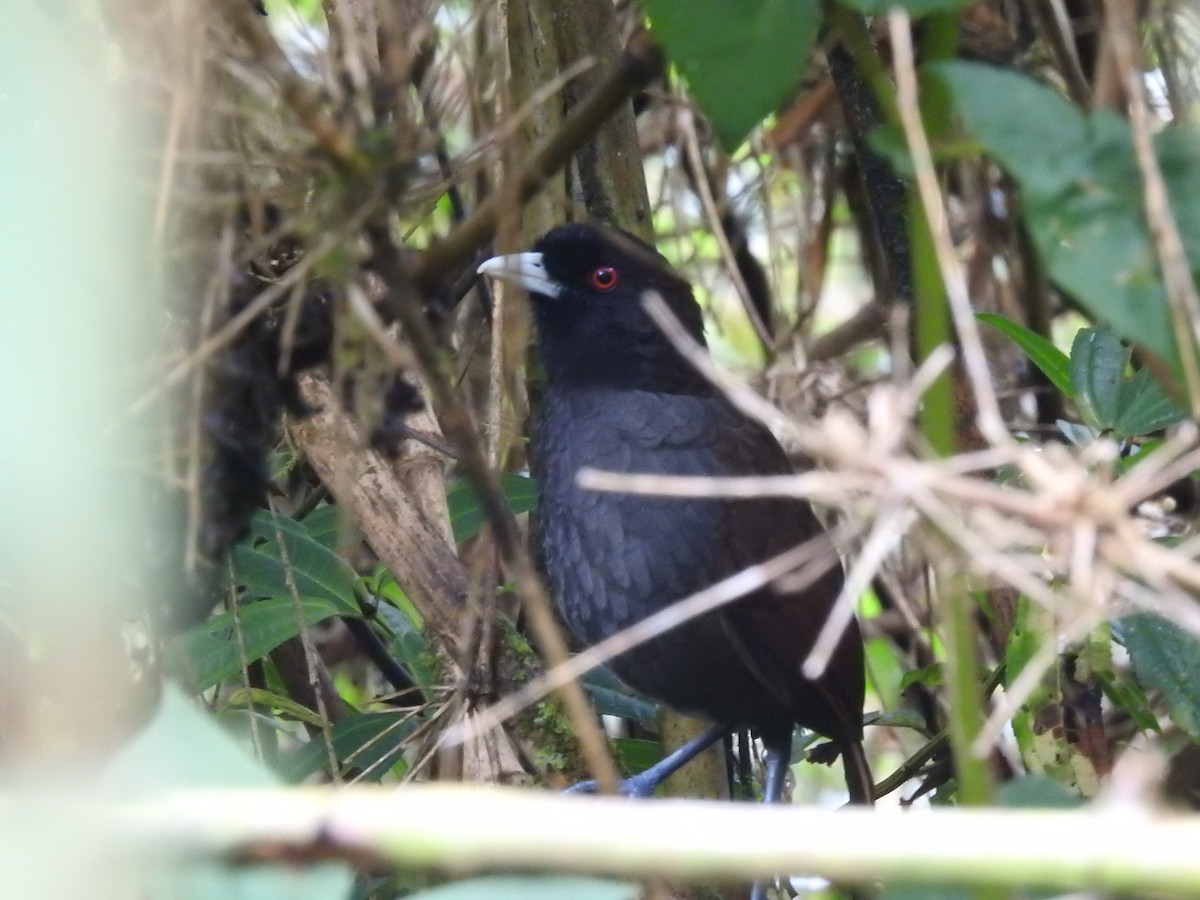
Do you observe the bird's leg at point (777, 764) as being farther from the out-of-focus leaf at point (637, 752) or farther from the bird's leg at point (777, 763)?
the out-of-focus leaf at point (637, 752)

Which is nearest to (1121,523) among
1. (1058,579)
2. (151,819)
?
(151,819)

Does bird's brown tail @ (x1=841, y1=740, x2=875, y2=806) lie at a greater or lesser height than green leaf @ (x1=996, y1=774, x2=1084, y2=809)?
lesser

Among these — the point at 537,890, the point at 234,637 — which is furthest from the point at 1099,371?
the point at 537,890

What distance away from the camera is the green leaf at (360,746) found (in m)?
2.45

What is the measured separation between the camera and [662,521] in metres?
2.77

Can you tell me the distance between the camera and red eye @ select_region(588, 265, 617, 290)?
300 cm

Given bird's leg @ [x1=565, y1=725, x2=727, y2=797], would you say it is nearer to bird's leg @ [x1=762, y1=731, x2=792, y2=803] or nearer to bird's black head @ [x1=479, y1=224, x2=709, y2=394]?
bird's leg @ [x1=762, y1=731, x2=792, y2=803]

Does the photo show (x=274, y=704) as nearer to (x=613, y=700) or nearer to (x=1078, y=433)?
(x=613, y=700)

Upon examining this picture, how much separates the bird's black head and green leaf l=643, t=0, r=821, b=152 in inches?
56.8

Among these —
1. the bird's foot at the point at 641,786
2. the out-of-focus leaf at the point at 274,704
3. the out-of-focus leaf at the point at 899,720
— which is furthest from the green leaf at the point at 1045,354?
the out-of-focus leaf at the point at 274,704

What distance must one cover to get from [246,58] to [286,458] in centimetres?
122

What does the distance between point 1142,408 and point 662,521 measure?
93cm

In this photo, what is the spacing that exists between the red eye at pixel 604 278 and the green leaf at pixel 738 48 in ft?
4.88

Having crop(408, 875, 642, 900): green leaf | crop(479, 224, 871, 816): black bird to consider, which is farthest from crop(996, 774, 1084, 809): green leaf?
crop(479, 224, 871, 816): black bird
